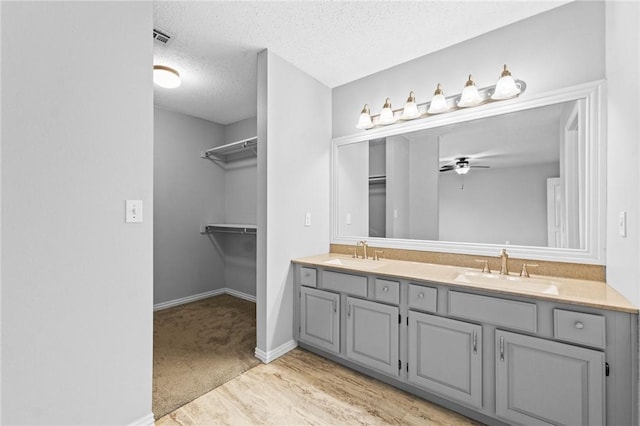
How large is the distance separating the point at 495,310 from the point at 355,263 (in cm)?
106

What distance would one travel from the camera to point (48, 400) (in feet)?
4.04

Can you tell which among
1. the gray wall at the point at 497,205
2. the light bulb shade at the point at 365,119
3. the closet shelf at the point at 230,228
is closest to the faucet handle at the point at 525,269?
the gray wall at the point at 497,205

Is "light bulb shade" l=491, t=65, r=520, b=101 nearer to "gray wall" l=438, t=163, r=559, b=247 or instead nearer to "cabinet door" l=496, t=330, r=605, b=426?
"gray wall" l=438, t=163, r=559, b=247

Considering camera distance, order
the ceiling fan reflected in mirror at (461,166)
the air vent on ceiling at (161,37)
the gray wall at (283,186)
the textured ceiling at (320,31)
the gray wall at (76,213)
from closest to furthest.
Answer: the gray wall at (76,213)
the textured ceiling at (320,31)
the air vent on ceiling at (161,37)
the ceiling fan reflected in mirror at (461,166)
the gray wall at (283,186)

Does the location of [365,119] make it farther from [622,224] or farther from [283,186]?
[622,224]

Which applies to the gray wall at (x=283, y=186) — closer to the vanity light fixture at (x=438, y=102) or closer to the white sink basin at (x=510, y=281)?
the vanity light fixture at (x=438, y=102)

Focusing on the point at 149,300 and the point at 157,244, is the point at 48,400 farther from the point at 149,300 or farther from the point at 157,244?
the point at 157,244

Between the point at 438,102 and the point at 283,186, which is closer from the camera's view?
the point at 438,102

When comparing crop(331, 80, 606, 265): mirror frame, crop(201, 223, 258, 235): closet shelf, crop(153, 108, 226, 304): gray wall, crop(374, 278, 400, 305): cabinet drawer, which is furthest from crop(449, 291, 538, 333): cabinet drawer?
crop(153, 108, 226, 304): gray wall

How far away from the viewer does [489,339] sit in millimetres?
1579

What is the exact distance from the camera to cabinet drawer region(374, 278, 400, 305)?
1923 millimetres

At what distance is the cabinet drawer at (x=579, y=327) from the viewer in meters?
1.30

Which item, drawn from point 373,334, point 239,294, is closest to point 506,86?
point 373,334

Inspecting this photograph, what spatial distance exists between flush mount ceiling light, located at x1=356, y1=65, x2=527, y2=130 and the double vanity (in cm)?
122
